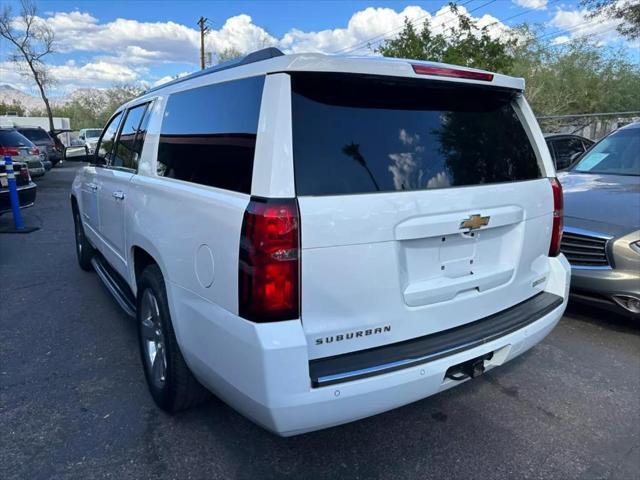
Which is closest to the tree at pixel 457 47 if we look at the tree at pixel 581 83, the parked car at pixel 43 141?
the tree at pixel 581 83

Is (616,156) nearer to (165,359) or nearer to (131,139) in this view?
(131,139)

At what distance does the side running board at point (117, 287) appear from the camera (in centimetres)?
358

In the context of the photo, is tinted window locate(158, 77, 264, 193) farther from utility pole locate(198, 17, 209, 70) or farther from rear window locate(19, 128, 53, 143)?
utility pole locate(198, 17, 209, 70)

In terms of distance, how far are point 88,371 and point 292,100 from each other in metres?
2.63

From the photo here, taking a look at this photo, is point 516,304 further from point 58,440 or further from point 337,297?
point 58,440

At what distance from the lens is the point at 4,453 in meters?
2.59

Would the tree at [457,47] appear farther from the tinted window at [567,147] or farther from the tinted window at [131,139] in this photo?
the tinted window at [131,139]

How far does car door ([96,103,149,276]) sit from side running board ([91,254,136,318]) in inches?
5.5

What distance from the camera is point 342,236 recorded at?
1.98m

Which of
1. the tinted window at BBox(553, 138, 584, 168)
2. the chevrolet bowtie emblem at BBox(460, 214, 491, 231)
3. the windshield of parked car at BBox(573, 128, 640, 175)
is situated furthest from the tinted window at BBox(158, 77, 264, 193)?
the tinted window at BBox(553, 138, 584, 168)

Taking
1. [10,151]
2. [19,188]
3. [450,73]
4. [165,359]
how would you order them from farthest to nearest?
1. [10,151]
2. [19,188]
3. [165,359]
4. [450,73]

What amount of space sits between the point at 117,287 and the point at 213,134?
86.8 inches

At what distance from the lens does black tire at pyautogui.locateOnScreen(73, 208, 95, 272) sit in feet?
18.9

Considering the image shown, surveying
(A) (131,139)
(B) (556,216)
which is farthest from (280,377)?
(A) (131,139)
